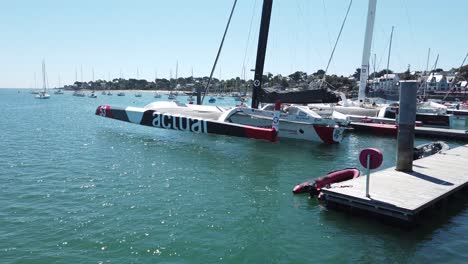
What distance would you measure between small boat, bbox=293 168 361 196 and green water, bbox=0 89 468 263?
1.12 ft

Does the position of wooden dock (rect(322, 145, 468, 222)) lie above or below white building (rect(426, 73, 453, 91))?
below

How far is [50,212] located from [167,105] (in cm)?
1735

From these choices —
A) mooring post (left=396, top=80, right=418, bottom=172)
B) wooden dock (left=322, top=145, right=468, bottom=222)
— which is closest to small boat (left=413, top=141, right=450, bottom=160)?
wooden dock (left=322, top=145, right=468, bottom=222)

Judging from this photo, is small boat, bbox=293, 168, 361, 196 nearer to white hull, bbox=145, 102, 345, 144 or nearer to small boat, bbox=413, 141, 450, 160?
small boat, bbox=413, 141, 450, 160

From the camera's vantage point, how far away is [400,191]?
980 cm

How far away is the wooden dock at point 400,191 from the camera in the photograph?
8.85 meters

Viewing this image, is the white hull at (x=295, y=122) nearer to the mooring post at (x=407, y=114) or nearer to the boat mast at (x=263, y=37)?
the boat mast at (x=263, y=37)

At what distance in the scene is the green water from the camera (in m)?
7.59

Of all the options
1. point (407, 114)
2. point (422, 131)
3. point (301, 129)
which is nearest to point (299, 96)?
point (301, 129)

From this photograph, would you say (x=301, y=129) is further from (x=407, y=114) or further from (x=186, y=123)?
(x=407, y=114)

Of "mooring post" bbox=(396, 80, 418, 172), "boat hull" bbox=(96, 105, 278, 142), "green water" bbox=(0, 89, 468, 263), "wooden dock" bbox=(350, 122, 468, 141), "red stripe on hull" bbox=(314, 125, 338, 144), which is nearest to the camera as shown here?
"green water" bbox=(0, 89, 468, 263)

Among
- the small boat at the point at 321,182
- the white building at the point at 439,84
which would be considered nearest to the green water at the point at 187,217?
the small boat at the point at 321,182

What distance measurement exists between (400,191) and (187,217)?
5.25m

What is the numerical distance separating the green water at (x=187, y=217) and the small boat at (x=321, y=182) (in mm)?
342
